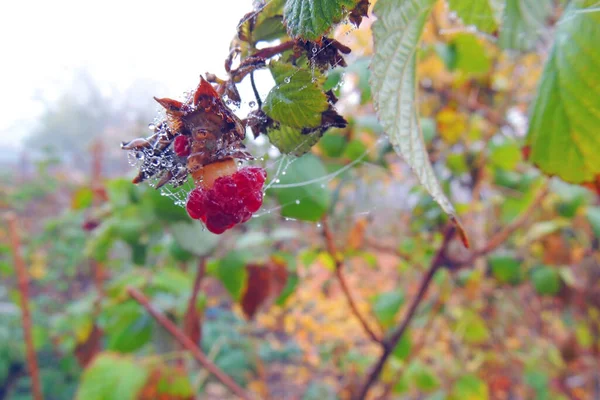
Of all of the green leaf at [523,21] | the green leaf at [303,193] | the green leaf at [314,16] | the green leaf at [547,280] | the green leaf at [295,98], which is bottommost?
the green leaf at [547,280]

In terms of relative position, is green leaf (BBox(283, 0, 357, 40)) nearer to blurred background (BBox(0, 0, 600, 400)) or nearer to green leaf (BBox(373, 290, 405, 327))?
blurred background (BBox(0, 0, 600, 400))

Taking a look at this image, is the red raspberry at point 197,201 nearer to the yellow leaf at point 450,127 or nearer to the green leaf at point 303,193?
the green leaf at point 303,193

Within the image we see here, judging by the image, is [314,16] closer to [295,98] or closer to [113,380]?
[295,98]

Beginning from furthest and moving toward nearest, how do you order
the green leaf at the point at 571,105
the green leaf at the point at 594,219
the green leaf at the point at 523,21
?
1. the green leaf at the point at 594,219
2. the green leaf at the point at 523,21
3. the green leaf at the point at 571,105

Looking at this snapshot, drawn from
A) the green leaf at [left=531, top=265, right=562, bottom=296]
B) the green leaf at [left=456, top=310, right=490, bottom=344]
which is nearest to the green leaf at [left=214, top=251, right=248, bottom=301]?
the green leaf at [left=531, top=265, right=562, bottom=296]

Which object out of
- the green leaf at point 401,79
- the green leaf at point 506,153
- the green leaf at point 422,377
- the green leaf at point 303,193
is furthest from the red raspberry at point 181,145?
the green leaf at point 422,377

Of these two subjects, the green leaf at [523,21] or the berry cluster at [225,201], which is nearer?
the berry cluster at [225,201]

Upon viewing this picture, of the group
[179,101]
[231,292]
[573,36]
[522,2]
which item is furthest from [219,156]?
[231,292]

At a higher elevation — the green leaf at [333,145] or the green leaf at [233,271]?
the green leaf at [333,145]
